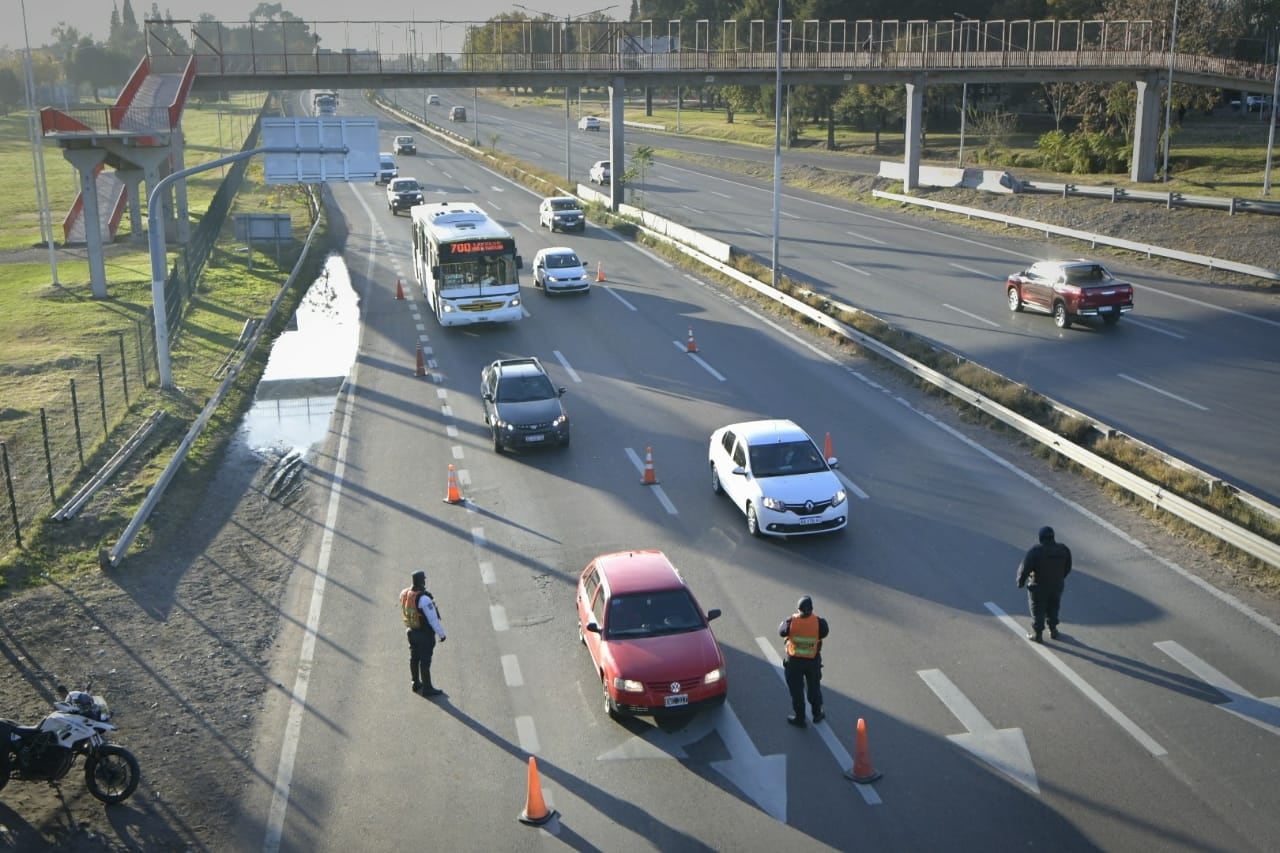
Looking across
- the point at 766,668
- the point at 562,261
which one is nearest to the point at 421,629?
the point at 766,668

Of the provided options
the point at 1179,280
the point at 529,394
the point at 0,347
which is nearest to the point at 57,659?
the point at 529,394

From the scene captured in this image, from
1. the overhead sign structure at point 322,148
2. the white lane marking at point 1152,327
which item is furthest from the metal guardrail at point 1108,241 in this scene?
the overhead sign structure at point 322,148

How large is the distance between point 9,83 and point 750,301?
13483 centimetres

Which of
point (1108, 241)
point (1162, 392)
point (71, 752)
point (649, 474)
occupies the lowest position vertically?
point (649, 474)

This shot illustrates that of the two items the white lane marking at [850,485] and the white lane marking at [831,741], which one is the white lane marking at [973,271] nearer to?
the white lane marking at [850,485]

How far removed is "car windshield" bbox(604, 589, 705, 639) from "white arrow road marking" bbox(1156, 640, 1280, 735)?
5.80 m

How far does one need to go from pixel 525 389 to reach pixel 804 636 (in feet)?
41.7

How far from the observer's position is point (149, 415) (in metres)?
26.6

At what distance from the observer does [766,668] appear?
1497 cm

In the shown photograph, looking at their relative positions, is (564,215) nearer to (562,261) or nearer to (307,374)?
(562,261)

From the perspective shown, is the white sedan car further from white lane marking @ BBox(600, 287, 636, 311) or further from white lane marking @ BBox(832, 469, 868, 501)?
white lane marking @ BBox(600, 287, 636, 311)

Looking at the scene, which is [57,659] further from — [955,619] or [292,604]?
[955,619]

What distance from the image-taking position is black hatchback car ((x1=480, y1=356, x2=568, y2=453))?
23.7m

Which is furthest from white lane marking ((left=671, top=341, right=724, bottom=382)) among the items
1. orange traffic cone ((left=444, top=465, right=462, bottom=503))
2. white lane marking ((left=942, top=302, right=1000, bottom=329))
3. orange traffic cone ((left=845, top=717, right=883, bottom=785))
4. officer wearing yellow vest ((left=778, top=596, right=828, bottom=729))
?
orange traffic cone ((left=845, top=717, right=883, bottom=785))
